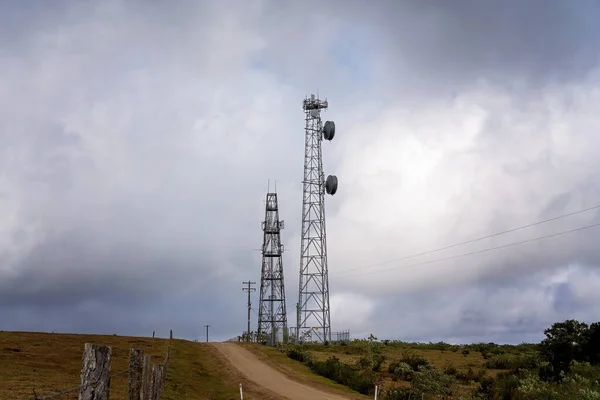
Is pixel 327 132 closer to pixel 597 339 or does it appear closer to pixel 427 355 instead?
pixel 427 355

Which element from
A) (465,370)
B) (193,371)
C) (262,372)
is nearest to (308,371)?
(262,372)

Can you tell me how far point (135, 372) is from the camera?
14938 millimetres

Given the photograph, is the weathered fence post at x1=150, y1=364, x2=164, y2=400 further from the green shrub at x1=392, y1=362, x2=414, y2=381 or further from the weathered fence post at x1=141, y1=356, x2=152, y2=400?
the green shrub at x1=392, y1=362, x2=414, y2=381

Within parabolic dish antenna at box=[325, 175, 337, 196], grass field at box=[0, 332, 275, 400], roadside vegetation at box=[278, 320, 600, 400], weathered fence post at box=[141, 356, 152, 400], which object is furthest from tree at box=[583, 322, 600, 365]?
weathered fence post at box=[141, 356, 152, 400]

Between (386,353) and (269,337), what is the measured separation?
15491mm

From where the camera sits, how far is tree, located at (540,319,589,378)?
39625 mm

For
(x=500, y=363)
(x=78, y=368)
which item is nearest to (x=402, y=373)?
(x=500, y=363)

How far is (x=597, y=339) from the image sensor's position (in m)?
40.3

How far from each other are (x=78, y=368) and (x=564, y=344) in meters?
32.2

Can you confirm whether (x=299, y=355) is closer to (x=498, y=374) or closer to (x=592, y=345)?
(x=498, y=374)

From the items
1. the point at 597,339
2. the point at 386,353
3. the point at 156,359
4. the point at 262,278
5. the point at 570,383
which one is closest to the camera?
the point at 570,383

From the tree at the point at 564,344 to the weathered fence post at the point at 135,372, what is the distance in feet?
104

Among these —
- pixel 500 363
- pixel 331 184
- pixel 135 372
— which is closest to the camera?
pixel 135 372

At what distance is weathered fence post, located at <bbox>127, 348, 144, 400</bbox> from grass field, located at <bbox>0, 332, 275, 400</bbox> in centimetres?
1009
